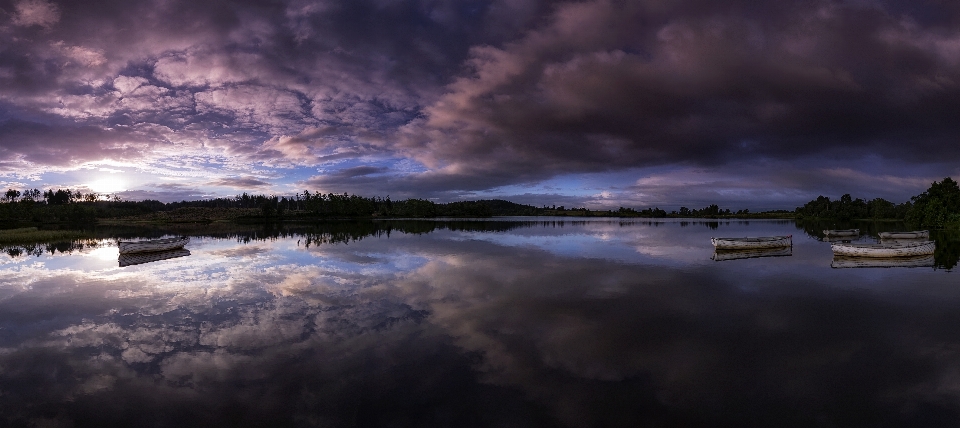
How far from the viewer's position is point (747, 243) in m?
50.8

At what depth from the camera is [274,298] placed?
24.1m

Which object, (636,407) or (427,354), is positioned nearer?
(636,407)

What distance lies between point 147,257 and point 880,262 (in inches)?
3058

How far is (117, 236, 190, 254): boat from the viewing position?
44812 millimetres

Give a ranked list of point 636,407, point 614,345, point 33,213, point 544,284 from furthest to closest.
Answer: point 33,213, point 544,284, point 614,345, point 636,407

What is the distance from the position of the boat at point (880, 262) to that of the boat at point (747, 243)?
8563mm

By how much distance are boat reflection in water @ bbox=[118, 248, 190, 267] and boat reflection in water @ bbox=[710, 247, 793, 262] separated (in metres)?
60.3

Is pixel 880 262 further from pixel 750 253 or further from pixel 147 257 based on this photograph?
pixel 147 257

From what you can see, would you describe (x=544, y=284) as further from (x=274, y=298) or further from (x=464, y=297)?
(x=274, y=298)

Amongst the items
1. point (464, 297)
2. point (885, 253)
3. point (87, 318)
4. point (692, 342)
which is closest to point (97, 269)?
point (87, 318)

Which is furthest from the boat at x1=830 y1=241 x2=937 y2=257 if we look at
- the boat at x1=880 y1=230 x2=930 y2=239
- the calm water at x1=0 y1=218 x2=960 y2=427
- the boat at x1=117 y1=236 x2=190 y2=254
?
the boat at x1=117 y1=236 x2=190 y2=254

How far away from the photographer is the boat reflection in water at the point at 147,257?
40.6 meters

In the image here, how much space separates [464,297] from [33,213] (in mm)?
207886

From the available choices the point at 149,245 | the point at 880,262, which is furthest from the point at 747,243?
the point at 149,245
